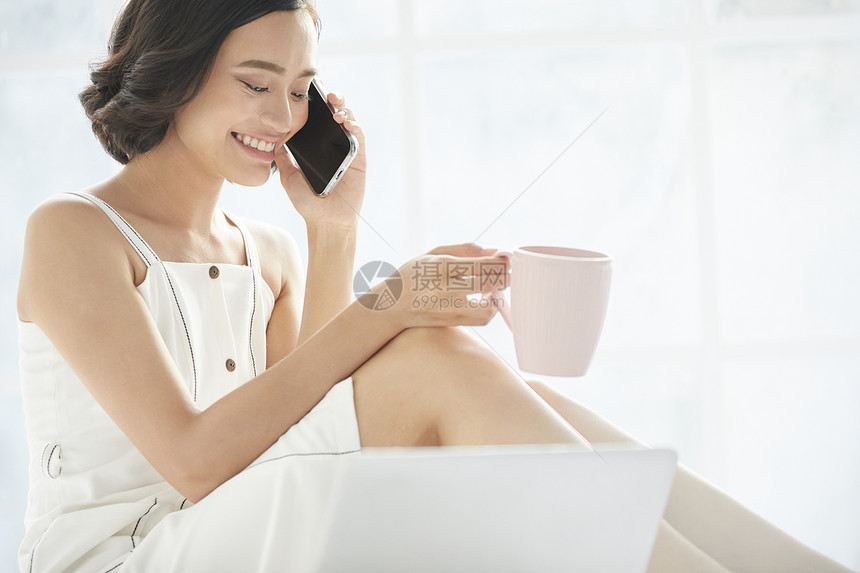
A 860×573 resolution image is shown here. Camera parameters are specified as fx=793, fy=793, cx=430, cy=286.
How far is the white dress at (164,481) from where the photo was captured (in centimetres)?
82

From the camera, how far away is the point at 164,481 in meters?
1.09

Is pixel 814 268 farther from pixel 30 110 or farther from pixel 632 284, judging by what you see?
pixel 30 110

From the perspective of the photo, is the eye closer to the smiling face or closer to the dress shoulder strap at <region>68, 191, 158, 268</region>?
the smiling face

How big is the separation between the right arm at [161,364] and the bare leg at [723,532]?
1.03 ft

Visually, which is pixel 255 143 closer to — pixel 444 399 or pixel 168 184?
pixel 168 184

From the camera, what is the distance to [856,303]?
2486mm

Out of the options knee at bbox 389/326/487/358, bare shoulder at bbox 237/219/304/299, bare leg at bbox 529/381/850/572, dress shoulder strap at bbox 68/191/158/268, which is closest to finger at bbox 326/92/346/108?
bare shoulder at bbox 237/219/304/299

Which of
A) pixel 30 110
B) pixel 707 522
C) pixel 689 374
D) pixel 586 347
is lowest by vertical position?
pixel 689 374

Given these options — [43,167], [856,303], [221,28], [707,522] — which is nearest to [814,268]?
[856,303]

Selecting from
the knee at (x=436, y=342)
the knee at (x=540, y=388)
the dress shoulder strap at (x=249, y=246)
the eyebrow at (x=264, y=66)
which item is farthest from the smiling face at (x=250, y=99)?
the knee at (x=540, y=388)

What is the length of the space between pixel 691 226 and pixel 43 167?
198 cm

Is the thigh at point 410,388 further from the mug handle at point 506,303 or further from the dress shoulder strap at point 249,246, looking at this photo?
the dress shoulder strap at point 249,246

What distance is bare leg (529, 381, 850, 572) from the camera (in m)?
0.88

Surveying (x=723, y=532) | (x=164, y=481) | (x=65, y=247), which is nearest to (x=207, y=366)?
(x=164, y=481)
